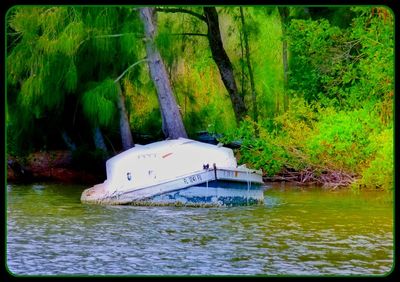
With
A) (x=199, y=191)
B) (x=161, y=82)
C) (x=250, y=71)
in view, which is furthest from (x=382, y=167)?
(x=161, y=82)

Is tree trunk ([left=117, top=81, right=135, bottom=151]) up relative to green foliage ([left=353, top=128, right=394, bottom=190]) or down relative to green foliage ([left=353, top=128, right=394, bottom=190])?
up

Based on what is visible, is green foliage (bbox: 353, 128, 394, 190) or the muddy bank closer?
green foliage (bbox: 353, 128, 394, 190)

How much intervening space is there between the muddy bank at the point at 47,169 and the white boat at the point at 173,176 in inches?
117

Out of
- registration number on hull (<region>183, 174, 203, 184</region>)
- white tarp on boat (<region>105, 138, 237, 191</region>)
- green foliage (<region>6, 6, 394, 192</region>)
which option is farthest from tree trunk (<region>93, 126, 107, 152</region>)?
registration number on hull (<region>183, 174, 203, 184</region>)

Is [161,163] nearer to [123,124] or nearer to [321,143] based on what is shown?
[321,143]

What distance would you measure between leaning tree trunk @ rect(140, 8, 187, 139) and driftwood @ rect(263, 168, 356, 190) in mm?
1802

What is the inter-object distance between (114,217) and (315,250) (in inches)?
148

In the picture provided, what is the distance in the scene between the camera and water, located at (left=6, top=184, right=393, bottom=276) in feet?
37.8

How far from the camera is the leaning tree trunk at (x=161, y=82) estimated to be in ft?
61.9

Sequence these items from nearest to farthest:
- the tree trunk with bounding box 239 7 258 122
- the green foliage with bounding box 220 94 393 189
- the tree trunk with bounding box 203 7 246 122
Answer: the green foliage with bounding box 220 94 393 189
the tree trunk with bounding box 239 7 258 122
the tree trunk with bounding box 203 7 246 122

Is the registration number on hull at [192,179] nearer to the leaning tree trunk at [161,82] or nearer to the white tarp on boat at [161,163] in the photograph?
the white tarp on boat at [161,163]

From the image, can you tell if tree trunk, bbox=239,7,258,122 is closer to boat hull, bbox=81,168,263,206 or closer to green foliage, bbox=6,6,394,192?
green foliage, bbox=6,6,394,192

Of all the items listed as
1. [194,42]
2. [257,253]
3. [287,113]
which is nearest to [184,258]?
[257,253]

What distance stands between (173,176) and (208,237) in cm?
297
